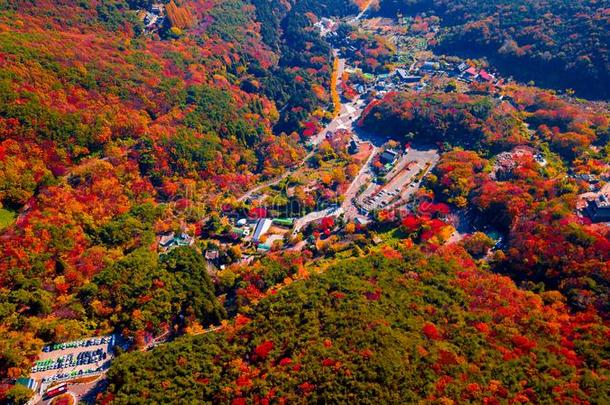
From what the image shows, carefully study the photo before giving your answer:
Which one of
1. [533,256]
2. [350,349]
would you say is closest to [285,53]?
[533,256]

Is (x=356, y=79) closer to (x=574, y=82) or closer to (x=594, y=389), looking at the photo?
(x=574, y=82)

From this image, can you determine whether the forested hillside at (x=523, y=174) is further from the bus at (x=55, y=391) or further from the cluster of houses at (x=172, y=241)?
the bus at (x=55, y=391)

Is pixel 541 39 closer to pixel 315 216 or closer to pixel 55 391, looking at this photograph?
pixel 315 216

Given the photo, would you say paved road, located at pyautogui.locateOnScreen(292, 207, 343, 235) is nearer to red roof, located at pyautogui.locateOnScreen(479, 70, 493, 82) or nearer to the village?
the village

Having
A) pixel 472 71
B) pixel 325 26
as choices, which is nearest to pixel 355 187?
pixel 472 71

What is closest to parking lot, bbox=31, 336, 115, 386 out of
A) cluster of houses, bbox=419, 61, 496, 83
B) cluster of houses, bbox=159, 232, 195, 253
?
cluster of houses, bbox=159, 232, 195, 253

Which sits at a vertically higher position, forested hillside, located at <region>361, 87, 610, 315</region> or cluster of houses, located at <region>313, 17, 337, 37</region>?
cluster of houses, located at <region>313, 17, 337, 37</region>
